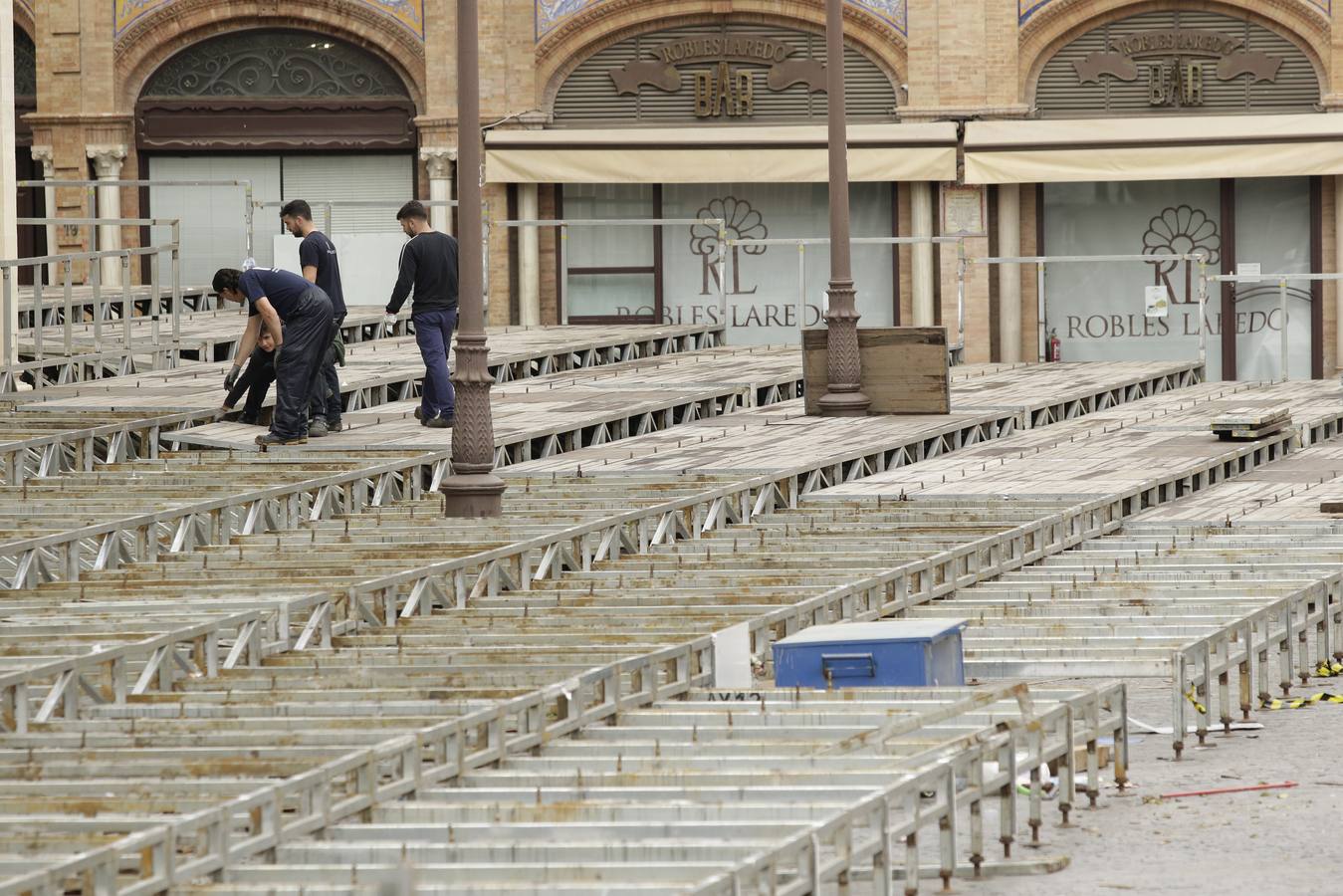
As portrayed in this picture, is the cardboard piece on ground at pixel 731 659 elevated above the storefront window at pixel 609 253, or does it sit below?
below

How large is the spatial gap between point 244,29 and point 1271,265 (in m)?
14.1

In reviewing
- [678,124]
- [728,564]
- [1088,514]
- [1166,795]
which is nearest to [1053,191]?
[678,124]

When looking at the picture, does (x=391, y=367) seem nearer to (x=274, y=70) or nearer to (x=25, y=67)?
(x=274, y=70)

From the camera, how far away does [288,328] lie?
741 inches

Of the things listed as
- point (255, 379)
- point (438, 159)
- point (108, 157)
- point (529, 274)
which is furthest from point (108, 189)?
point (255, 379)

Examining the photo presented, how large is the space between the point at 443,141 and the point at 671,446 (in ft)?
47.5

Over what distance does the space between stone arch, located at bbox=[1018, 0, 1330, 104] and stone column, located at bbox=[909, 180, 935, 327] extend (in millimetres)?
1816

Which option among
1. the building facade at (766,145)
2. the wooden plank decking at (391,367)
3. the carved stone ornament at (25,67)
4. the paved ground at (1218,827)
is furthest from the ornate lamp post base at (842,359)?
the carved stone ornament at (25,67)

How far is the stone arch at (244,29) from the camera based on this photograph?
34.2 m

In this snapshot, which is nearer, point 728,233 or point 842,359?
point 842,359

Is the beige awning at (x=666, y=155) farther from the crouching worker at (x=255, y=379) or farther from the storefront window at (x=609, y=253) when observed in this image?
the crouching worker at (x=255, y=379)

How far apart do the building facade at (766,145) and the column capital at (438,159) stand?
5 centimetres

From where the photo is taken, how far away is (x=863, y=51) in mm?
34000

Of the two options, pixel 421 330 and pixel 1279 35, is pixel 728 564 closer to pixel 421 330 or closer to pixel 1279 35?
pixel 421 330
